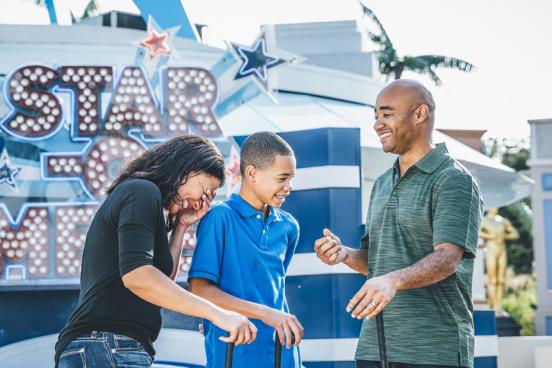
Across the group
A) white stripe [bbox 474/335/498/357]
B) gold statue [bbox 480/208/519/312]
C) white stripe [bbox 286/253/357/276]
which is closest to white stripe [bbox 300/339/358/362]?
white stripe [bbox 286/253/357/276]

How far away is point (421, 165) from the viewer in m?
3.19

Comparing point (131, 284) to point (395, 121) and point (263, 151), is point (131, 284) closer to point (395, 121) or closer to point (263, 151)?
point (263, 151)

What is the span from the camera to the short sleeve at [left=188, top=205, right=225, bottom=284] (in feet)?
10.2

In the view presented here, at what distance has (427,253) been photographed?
10.2ft

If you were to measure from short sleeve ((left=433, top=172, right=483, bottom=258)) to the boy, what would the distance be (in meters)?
0.57

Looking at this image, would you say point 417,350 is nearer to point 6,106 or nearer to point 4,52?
point 6,106

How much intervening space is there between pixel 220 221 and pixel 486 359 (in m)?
3.62

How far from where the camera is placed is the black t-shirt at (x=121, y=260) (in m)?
2.51

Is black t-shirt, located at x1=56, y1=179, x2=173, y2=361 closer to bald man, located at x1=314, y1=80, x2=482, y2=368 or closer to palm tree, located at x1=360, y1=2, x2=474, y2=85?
bald man, located at x1=314, y1=80, x2=482, y2=368

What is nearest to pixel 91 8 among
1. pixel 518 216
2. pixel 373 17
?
pixel 373 17

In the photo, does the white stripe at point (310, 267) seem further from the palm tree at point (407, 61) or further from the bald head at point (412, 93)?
the palm tree at point (407, 61)

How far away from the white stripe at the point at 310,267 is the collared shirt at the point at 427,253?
2.61 meters

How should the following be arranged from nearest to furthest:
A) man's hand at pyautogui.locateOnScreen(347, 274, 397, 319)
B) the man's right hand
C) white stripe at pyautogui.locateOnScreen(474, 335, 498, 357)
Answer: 1. the man's right hand
2. man's hand at pyautogui.locateOnScreen(347, 274, 397, 319)
3. white stripe at pyautogui.locateOnScreen(474, 335, 498, 357)

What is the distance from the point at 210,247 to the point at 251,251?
6.1 inches
